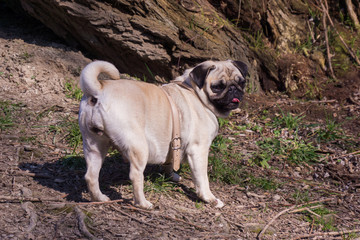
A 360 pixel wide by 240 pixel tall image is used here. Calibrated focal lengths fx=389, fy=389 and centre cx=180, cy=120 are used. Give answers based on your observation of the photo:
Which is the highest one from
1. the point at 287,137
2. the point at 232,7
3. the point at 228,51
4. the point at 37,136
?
the point at 232,7

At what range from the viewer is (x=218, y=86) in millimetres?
4316

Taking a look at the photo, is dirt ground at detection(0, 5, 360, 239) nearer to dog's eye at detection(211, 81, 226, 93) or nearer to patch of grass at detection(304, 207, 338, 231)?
patch of grass at detection(304, 207, 338, 231)

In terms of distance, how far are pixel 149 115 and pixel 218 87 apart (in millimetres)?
948

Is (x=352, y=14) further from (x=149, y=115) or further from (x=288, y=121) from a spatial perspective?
(x=149, y=115)

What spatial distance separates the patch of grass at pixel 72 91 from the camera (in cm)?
626

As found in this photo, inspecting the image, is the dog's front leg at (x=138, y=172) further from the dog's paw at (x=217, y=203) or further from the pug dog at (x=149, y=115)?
the dog's paw at (x=217, y=203)

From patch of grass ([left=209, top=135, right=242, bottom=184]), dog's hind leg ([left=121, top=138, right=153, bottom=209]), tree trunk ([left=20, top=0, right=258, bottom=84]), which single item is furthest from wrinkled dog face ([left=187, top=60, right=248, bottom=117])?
tree trunk ([left=20, top=0, right=258, bottom=84])

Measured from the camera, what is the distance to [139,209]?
3.83m

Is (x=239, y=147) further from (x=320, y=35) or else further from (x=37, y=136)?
(x=320, y=35)

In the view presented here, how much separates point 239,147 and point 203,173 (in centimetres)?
171

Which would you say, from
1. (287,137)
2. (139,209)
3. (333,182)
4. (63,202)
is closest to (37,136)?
(63,202)

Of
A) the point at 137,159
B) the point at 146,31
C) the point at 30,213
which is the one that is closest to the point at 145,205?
the point at 137,159

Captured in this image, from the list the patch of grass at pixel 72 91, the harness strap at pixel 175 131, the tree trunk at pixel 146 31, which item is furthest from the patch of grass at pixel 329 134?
the patch of grass at pixel 72 91

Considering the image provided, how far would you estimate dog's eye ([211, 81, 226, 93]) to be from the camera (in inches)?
169
